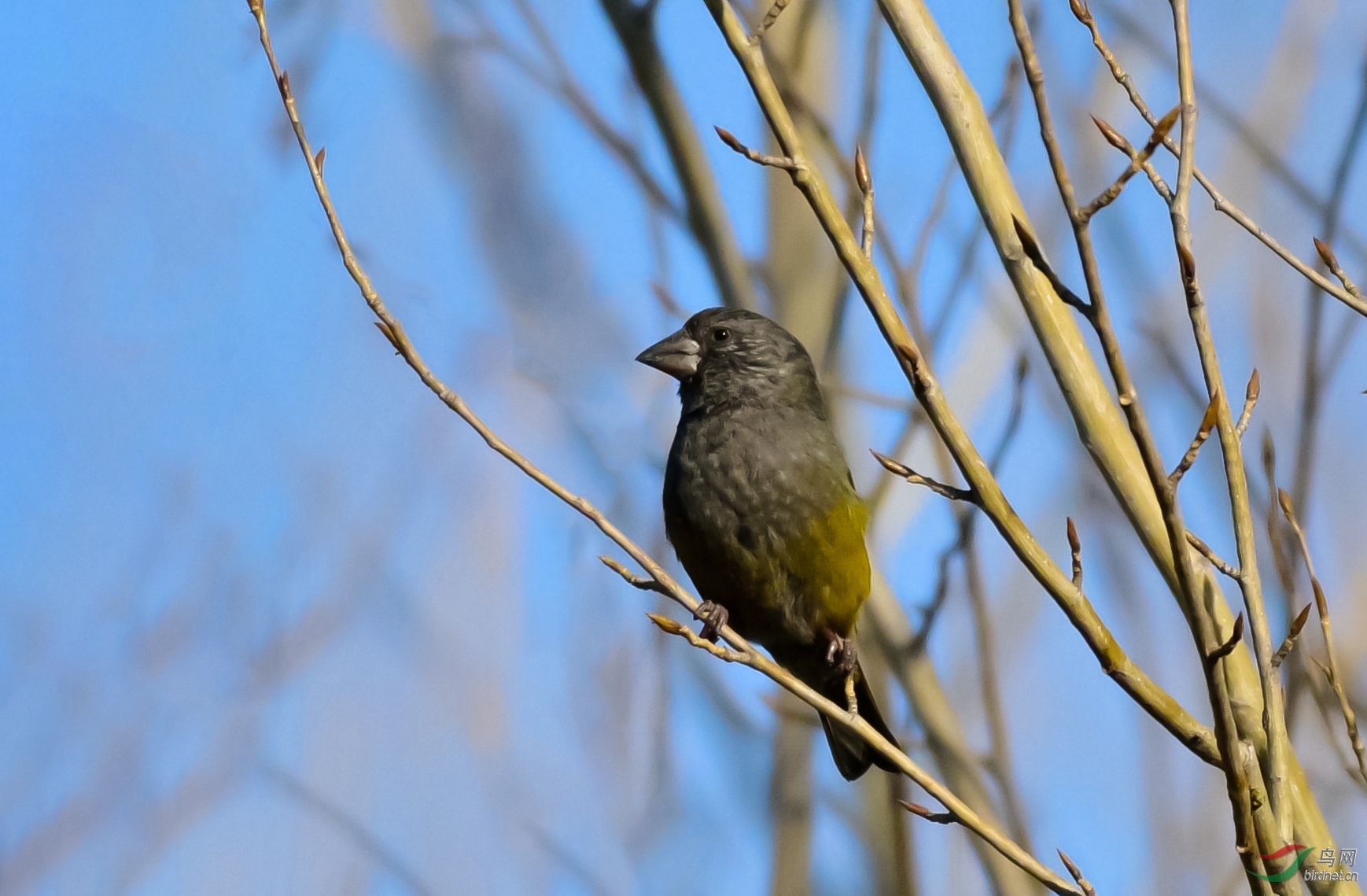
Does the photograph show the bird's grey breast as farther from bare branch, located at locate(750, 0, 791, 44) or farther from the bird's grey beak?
bare branch, located at locate(750, 0, 791, 44)

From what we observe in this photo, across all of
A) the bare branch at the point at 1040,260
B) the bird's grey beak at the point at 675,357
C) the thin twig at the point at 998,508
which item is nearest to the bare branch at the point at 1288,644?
the thin twig at the point at 998,508

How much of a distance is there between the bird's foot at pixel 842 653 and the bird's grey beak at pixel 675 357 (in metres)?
0.71

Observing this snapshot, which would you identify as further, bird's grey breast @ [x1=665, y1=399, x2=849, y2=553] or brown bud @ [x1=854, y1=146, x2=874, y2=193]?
bird's grey breast @ [x1=665, y1=399, x2=849, y2=553]

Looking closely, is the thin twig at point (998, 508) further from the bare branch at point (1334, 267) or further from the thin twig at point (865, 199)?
the bare branch at point (1334, 267)

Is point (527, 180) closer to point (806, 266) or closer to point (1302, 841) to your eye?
point (806, 266)

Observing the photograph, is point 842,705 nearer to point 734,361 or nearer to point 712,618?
point 712,618

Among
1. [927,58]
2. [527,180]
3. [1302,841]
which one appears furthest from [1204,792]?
[527,180]

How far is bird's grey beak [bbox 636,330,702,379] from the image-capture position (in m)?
2.86

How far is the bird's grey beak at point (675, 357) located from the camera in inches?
113

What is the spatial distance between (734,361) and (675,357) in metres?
0.14

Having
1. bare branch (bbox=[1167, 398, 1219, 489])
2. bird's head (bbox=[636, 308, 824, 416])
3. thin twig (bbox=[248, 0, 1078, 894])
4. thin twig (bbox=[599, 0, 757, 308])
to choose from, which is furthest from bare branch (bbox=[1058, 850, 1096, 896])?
thin twig (bbox=[599, 0, 757, 308])

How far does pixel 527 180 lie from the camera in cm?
364

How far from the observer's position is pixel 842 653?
276 centimetres

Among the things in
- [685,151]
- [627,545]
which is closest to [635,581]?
[627,545]
